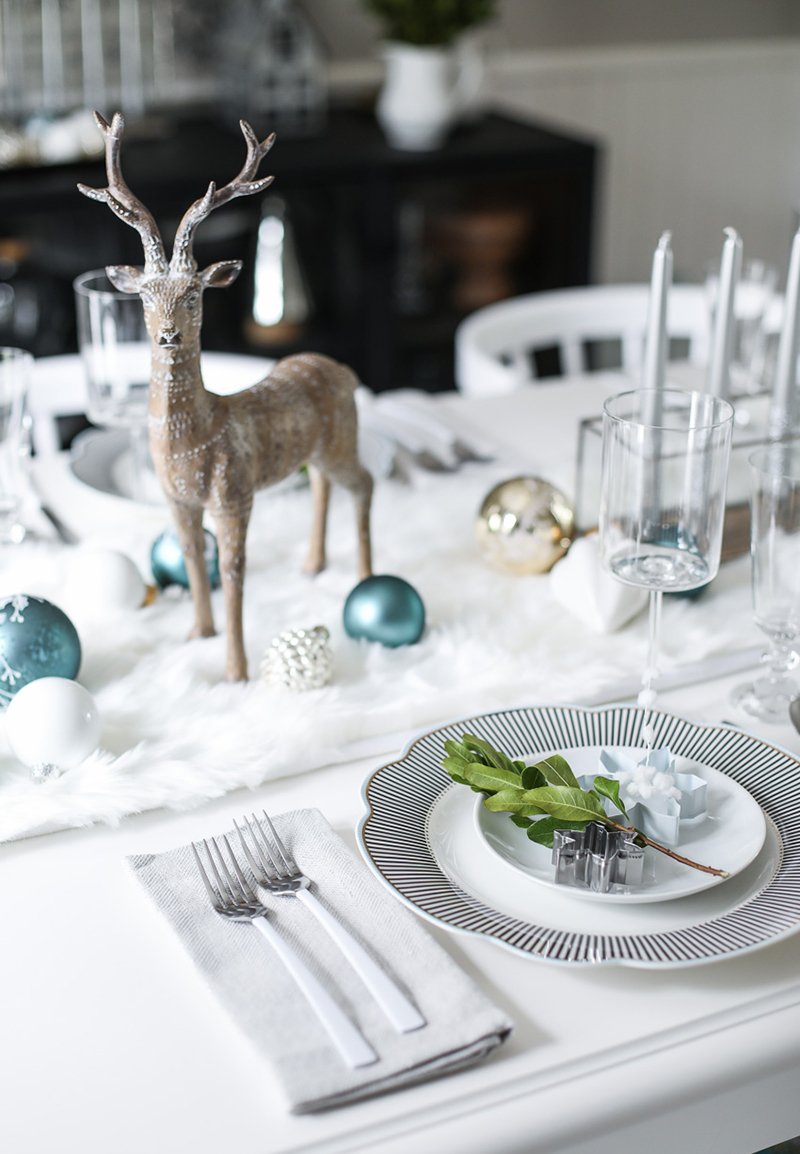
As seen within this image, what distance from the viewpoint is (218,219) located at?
2.75m

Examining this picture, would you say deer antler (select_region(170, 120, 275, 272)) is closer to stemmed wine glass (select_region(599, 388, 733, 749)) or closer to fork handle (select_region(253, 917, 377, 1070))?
stemmed wine glass (select_region(599, 388, 733, 749))

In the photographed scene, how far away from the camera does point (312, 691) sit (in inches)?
38.0

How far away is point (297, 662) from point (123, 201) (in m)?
0.36

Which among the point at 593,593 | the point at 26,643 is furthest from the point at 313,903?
the point at 593,593

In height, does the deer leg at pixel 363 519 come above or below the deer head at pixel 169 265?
below

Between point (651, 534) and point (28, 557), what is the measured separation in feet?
2.03

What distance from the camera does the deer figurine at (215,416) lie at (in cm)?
88

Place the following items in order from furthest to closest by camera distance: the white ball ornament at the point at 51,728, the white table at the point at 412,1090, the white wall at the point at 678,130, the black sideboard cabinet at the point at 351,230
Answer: the white wall at the point at 678,130
the black sideboard cabinet at the point at 351,230
the white ball ornament at the point at 51,728
the white table at the point at 412,1090

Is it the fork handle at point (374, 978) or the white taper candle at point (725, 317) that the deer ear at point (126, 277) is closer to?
the fork handle at point (374, 978)

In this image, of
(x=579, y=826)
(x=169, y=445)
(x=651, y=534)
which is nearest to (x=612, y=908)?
(x=579, y=826)

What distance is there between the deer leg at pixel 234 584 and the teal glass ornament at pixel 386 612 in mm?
104

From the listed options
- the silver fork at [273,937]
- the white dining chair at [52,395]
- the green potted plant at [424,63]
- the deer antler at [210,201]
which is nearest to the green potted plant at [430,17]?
the green potted plant at [424,63]

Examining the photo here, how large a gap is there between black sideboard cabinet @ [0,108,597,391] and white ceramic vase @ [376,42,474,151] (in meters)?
0.06

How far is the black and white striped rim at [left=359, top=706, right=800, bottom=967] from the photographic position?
67 cm
